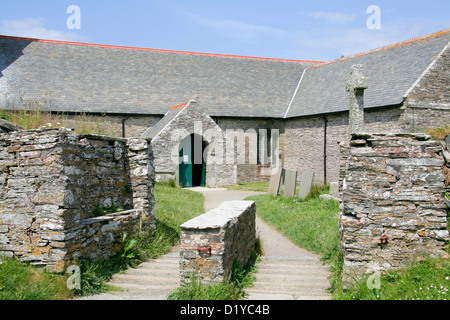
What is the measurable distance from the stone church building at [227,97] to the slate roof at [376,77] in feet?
0.22

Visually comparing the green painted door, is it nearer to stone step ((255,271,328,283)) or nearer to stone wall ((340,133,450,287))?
stone step ((255,271,328,283))

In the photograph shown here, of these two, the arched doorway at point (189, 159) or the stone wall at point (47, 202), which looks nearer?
the stone wall at point (47, 202)

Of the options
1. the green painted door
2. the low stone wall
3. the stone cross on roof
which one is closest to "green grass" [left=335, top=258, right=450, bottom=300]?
the low stone wall

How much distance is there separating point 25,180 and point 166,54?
862 inches

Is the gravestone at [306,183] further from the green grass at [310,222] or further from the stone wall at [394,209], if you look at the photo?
the stone wall at [394,209]

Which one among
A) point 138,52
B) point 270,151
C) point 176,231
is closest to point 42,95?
point 138,52

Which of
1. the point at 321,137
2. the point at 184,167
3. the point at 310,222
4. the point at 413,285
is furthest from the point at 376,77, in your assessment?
the point at 413,285

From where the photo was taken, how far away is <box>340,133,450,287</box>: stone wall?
5109 millimetres

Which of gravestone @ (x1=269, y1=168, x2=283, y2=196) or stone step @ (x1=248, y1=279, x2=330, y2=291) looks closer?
stone step @ (x1=248, y1=279, x2=330, y2=291)

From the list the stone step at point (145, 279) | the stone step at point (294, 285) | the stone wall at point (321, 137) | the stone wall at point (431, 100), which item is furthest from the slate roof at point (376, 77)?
the stone step at point (145, 279)

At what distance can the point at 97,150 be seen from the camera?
22.7 ft

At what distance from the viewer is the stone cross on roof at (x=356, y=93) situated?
11.8 metres

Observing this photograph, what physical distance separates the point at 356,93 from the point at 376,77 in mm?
8038

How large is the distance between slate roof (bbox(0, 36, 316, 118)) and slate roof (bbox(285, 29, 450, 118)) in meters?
1.80
